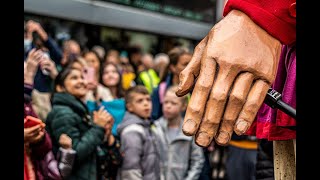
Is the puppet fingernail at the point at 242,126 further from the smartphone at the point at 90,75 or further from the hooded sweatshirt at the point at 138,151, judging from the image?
the smartphone at the point at 90,75

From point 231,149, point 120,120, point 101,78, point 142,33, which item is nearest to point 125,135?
point 120,120

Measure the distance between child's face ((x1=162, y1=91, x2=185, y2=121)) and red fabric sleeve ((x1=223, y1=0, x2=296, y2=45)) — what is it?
3.01 meters

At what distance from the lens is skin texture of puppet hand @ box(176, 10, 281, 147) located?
1.51 metres

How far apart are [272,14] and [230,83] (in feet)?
0.99

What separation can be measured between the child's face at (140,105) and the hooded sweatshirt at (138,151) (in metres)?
0.14

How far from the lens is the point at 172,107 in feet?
15.2

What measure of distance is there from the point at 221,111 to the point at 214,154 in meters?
4.73

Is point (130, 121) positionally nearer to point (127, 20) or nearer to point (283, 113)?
point (283, 113)

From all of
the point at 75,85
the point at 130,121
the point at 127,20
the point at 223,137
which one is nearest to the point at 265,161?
the point at 130,121

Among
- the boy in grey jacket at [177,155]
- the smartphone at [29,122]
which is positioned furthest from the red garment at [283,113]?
the boy in grey jacket at [177,155]

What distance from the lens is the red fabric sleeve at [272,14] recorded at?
1.62m

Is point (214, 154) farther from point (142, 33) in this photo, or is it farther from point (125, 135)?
point (142, 33)
